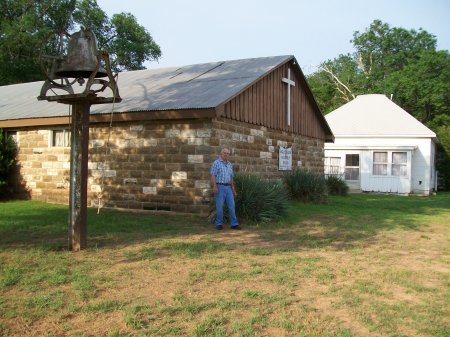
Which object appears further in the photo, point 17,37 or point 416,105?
point 416,105

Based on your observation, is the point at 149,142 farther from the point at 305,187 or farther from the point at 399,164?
the point at 399,164

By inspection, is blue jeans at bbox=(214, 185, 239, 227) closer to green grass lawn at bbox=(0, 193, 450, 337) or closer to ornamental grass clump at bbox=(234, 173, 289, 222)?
green grass lawn at bbox=(0, 193, 450, 337)

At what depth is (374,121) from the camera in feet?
90.4

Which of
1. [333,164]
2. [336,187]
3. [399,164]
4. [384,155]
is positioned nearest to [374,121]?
[384,155]

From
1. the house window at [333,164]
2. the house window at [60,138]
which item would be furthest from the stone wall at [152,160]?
the house window at [333,164]

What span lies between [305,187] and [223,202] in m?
6.12

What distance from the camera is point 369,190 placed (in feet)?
84.2

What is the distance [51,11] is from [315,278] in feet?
106

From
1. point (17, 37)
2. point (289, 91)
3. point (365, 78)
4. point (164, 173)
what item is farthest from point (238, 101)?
point (365, 78)

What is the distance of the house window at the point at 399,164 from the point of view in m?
25.0

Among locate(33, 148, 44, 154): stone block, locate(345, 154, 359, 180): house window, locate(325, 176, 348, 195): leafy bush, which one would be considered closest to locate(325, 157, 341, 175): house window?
locate(345, 154, 359, 180): house window

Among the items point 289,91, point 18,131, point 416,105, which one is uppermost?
point 416,105

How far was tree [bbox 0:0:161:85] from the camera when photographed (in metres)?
30.5

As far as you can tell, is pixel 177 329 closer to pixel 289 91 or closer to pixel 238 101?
pixel 238 101
